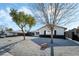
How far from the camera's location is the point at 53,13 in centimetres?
577

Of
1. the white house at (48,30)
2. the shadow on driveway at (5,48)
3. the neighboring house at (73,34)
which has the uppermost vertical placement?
the white house at (48,30)

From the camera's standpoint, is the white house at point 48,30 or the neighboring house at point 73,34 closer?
the white house at point 48,30

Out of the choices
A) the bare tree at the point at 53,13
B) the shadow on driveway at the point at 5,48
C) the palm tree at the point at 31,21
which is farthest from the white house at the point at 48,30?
the shadow on driveway at the point at 5,48

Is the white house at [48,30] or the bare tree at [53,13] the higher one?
the bare tree at [53,13]

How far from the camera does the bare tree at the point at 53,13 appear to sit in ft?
18.6

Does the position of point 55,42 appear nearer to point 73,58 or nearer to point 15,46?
point 73,58

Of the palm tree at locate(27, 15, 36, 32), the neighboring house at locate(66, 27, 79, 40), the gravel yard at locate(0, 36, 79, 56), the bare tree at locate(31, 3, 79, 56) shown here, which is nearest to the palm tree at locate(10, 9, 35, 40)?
the palm tree at locate(27, 15, 36, 32)

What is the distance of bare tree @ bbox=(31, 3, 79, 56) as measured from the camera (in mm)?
5684

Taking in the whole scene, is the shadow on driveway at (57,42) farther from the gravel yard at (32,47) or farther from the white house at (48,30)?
the white house at (48,30)

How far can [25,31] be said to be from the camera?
582 cm

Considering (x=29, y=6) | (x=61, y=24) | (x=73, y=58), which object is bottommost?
(x=73, y=58)

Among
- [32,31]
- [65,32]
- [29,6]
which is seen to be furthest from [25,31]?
[65,32]

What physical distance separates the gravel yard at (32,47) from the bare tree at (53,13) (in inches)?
8.3

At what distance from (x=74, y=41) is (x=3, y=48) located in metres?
1.70
